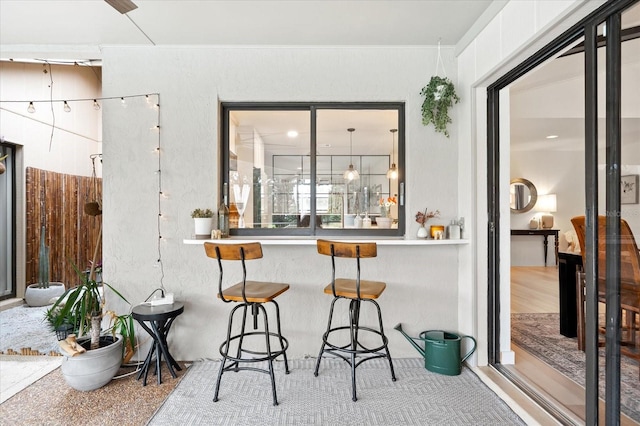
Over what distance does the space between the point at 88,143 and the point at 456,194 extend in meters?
5.63

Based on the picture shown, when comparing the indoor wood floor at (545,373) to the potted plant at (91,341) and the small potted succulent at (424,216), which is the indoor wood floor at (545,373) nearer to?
the small potted succulent at (424,216)

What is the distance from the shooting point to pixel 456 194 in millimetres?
2799

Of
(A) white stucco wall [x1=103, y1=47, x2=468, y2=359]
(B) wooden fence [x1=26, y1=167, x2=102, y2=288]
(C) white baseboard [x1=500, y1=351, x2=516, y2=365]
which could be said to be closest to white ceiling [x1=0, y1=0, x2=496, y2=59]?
(A) white stucco wall [x1=103, y1=47, x2=468, y2=359]

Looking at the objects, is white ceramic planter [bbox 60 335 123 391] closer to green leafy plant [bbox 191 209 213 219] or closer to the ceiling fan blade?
green leafy plant [bbox 191 209 213 219]

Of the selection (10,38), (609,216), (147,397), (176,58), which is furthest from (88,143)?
(609,216)

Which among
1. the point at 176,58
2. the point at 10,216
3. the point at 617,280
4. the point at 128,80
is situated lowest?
the point at 617,280

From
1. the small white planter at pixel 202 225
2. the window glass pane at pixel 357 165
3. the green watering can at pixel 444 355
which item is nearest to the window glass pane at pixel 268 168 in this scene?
the window glass pane at pixel 357 165

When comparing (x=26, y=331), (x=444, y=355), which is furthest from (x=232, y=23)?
(x=26, y=331)

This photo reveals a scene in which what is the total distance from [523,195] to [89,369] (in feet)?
22.7

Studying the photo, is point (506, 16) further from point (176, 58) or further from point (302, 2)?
point (176, 58)

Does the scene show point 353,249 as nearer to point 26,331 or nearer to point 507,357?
point 507,357

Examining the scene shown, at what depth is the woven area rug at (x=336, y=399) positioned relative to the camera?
1.99 meters

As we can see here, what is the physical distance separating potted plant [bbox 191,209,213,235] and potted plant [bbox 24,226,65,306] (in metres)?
2.80

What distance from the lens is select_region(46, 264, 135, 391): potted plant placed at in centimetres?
227
